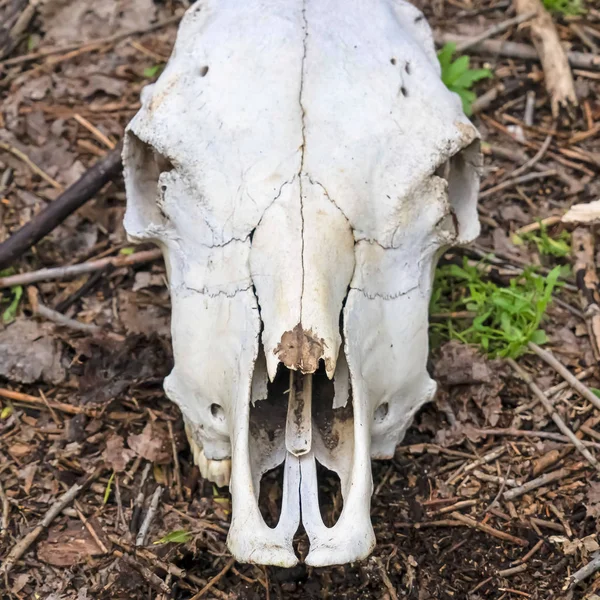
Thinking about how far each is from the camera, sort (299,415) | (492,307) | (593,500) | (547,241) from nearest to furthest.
A: (299,415), (593,500), (492,307), (547,241)

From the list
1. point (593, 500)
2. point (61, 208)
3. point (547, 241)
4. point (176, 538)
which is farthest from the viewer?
point (547, 241)

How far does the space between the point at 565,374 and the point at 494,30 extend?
8.28ft

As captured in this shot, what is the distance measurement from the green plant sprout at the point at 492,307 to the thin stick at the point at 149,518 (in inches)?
58.6

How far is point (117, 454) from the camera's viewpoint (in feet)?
12.2

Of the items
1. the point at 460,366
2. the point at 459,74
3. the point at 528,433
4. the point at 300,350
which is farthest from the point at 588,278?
the point at 300,350

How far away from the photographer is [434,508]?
11.6 feet

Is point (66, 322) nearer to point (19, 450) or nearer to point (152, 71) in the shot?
point (19, 450)

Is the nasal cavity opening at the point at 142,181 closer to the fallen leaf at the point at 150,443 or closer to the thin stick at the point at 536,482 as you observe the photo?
the fallen leaf at the point at 150,443

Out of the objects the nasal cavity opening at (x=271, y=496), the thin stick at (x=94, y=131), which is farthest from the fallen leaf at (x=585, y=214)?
the thin stick at (x=94, y=131)

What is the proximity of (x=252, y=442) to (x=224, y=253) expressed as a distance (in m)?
0.68

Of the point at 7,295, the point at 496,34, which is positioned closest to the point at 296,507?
the point at 7,295

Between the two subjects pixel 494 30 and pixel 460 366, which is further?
pixel 494 30

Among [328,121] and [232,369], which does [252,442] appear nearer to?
[232,369]

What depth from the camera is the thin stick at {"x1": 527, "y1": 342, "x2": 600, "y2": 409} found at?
3852mm
